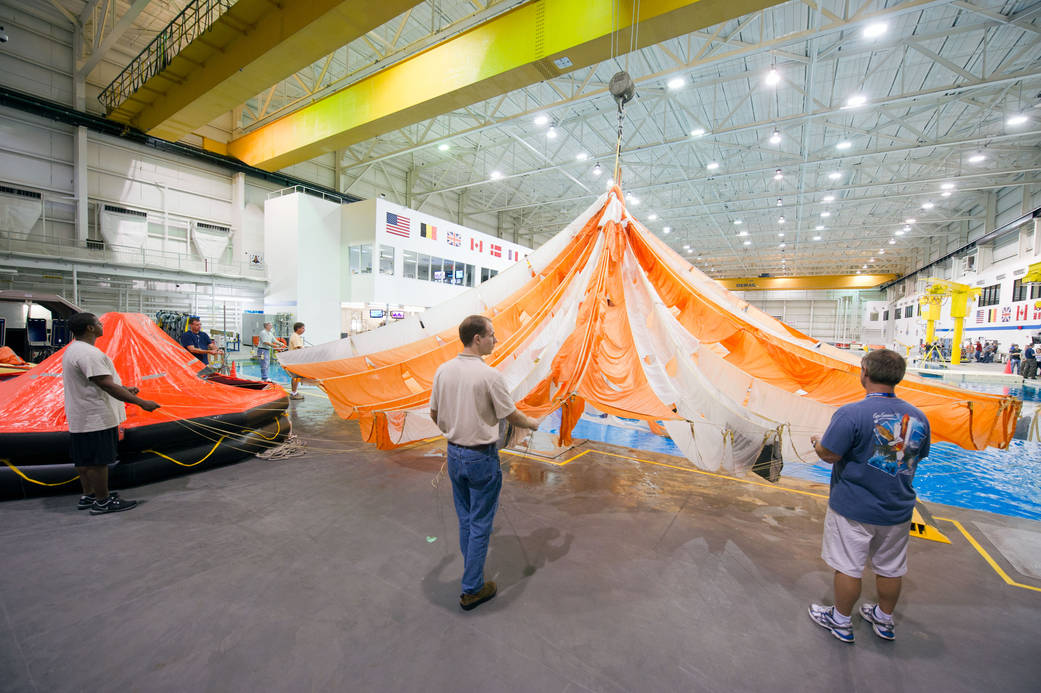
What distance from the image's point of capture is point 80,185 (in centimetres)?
1313

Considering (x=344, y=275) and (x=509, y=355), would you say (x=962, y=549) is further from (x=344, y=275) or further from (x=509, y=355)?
(x=344, y=275)

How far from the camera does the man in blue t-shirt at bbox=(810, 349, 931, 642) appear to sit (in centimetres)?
215

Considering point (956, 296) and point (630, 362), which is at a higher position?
point (956, 296)

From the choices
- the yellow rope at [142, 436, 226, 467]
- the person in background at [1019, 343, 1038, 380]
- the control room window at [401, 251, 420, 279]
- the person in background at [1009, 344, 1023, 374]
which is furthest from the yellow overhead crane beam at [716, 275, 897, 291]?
the yellow rope at [142, 436, 226, 467]

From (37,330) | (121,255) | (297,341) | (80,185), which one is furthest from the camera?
(121,255)

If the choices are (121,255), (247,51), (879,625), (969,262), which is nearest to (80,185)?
(121,255)

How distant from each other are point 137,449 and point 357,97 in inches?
422

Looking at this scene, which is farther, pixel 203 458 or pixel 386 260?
pixel 386 260

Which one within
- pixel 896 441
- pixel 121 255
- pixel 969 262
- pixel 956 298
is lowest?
pixel 896 441

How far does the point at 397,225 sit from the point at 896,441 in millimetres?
17135

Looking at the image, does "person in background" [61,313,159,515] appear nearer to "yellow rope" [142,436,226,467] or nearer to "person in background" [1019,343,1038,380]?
"yellow rope" [142,436,226,467]

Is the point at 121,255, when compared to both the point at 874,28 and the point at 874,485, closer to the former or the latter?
the point at 874,485

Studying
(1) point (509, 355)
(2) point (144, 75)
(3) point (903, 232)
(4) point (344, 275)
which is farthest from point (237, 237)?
(3) point (903, 232)

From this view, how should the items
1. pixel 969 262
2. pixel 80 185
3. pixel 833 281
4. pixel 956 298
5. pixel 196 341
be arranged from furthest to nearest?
pixel 833 281 < pixel 969 262 < pixel 956 298 < pixel 80 185 < pixel 196 341
